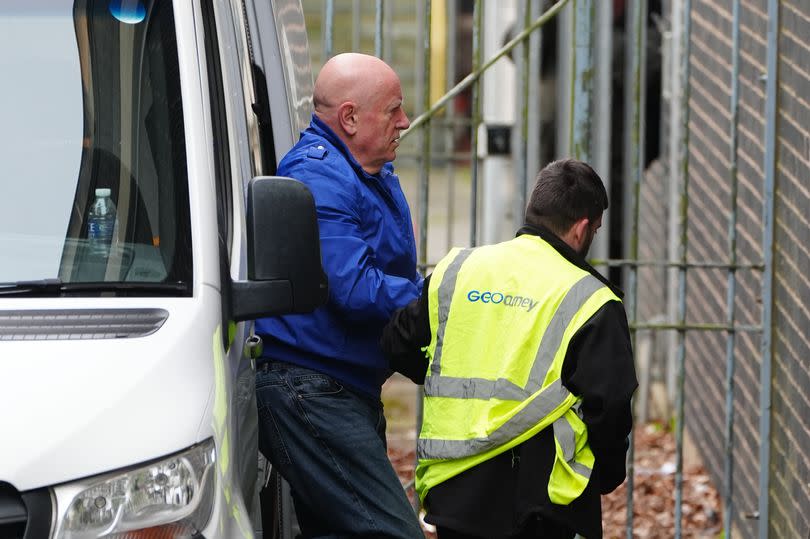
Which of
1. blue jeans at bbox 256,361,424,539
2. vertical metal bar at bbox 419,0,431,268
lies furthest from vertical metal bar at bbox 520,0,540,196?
blue jeans at bbox 256,361,424,539

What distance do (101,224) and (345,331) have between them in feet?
2.61

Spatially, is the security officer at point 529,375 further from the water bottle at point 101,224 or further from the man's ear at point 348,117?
the water bottle at point 101,224

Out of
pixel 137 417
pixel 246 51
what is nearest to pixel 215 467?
pixel 137 417

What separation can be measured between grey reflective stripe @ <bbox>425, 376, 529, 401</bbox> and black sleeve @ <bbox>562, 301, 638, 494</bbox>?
0.13m

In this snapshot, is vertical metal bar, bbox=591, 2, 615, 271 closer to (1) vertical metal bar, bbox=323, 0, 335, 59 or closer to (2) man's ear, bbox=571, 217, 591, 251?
(1) vertical metal bar, bbox=323, 0, 335, 59

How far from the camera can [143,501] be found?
3029mm

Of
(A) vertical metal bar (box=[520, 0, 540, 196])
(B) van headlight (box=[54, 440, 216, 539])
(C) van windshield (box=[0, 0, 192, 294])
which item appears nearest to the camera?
(B) van headlight (box=[54, 440, 216, 539])

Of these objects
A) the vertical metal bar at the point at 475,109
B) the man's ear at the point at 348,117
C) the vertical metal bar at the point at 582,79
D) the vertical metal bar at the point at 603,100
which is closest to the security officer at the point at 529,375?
the man's ear at the point at 348,117

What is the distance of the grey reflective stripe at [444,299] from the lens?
3.75 metres

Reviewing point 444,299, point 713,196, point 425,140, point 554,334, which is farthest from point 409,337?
point 713,196

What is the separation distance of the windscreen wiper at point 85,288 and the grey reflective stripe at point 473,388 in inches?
28.4

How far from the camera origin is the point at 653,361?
32.7 feet

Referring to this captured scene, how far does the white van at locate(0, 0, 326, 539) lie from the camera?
299 cm

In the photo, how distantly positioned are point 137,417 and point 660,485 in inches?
198
